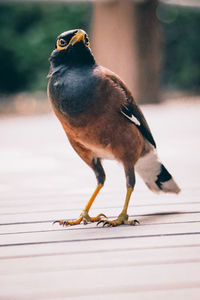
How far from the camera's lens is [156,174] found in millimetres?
2975

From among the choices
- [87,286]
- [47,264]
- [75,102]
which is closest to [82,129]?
[75,102]

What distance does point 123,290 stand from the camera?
167cm

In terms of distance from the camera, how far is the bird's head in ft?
8.17

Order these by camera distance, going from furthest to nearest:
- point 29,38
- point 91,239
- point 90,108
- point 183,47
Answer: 1. point 183,47
2. point 29,38
3. point 90,108
4. point 91,239

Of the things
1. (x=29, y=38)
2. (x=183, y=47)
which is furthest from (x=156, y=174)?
(x=183, y=47)

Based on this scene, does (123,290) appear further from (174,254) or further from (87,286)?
(174,254)

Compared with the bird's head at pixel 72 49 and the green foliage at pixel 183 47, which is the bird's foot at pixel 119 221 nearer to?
the bird's head at pixel 72 49

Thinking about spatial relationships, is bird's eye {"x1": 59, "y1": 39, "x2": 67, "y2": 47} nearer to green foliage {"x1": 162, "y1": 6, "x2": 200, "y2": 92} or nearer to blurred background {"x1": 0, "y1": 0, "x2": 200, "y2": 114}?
blurred background {"x1": 0, "y1": 0, "x2": 200, "y2": 114}

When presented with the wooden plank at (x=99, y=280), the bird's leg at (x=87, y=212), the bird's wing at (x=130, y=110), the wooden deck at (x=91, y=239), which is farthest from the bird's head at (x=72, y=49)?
the wooden plank at (x=99, y=280)

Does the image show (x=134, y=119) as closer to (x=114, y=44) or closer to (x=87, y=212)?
(x=87, y=212)

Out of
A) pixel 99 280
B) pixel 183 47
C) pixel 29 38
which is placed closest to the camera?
pixel 99 280

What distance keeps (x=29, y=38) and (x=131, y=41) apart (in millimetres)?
3889

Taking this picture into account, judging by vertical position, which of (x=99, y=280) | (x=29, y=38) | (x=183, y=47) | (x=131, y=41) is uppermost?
(x=99, y=280)

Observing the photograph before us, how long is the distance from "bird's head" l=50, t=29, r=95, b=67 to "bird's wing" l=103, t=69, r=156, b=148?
13 cm
